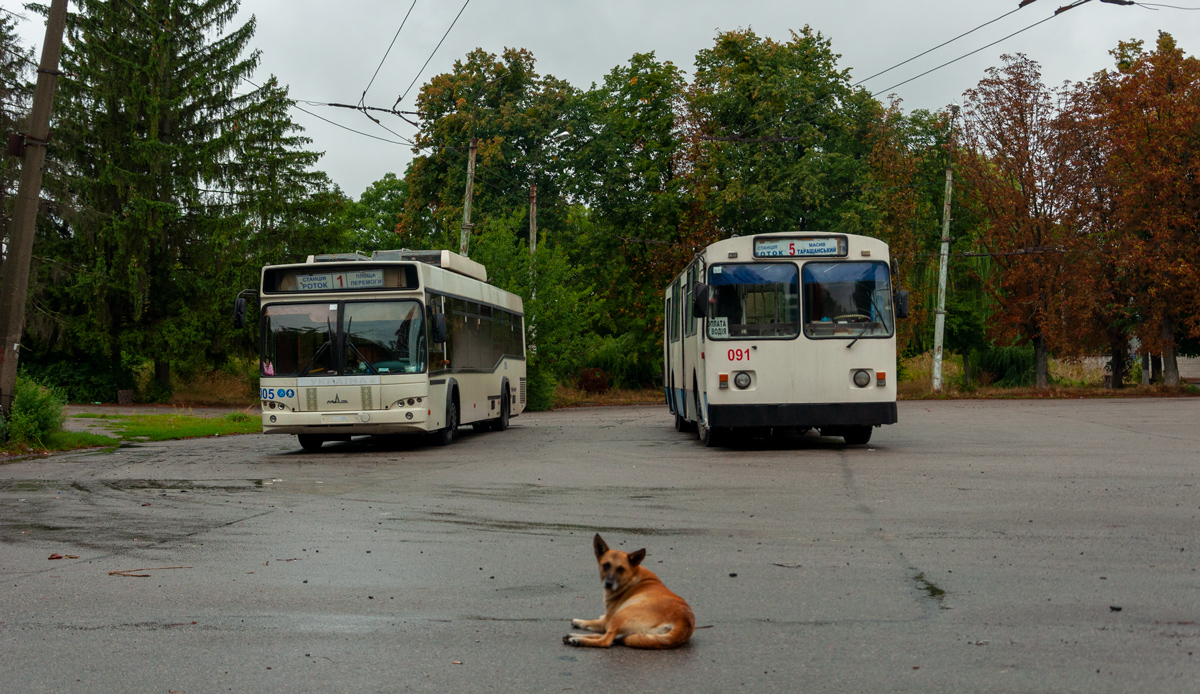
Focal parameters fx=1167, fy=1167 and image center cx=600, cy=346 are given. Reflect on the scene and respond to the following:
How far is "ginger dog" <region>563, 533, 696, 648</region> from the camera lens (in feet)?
17.7

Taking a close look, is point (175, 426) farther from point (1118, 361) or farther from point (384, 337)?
point (1118, 361)

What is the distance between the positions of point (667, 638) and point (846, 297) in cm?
1335

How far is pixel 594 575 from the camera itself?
24.3 ft

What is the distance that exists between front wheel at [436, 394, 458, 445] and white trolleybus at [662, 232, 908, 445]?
4.79 metres

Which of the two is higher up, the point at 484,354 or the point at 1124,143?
the point at 1124,143

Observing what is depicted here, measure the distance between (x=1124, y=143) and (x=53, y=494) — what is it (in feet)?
133

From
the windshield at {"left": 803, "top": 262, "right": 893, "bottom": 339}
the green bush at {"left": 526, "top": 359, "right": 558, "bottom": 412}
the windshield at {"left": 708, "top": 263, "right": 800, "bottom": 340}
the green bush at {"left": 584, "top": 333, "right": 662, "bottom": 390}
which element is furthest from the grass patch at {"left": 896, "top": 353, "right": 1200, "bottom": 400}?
the windshield at {"left": 708, "top": 263, "right": 800, "bottom": 340}

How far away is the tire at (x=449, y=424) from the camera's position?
20641 millimetres

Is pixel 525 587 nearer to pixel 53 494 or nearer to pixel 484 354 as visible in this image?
pixel 53 494

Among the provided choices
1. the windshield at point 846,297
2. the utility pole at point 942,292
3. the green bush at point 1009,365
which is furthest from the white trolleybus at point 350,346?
the green bush at point 1009,365

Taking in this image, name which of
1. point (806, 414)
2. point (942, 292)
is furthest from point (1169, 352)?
point (806, 414)

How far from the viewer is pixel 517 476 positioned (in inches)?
567

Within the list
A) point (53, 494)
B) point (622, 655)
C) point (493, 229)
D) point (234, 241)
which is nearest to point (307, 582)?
point (622, 655)

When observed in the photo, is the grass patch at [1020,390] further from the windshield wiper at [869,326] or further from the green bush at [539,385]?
the windshield wiper at [869,326]
